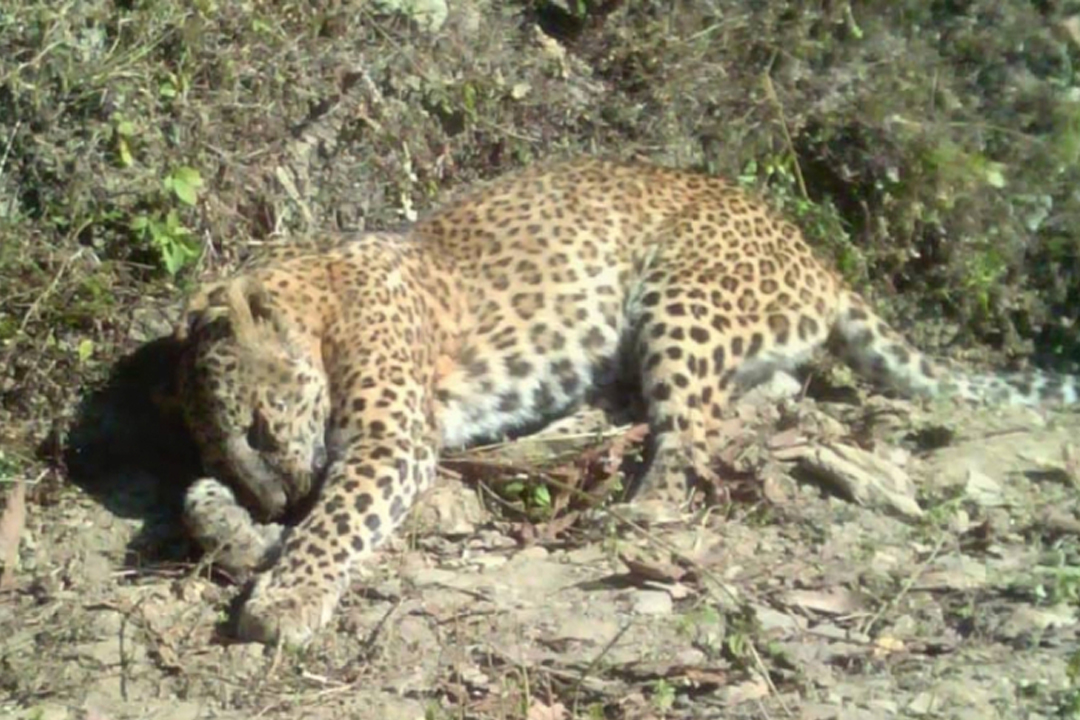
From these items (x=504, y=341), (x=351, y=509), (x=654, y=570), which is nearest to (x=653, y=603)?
(x=654, y=570)

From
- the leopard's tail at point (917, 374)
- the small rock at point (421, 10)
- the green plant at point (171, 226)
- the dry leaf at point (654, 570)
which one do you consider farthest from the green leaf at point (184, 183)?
the leopard's tail at point (917, 374)

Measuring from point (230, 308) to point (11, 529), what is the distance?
117cm

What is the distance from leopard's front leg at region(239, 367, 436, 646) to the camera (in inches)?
273

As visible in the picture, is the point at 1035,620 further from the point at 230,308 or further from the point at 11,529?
the point at 11,529

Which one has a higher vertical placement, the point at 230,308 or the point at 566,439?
the point at 230,308

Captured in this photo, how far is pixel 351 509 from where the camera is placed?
24.9 feet

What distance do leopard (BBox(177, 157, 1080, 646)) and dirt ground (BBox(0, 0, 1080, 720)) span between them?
219 mm

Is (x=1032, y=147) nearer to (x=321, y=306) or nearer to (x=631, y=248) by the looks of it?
(x=631, y=248)

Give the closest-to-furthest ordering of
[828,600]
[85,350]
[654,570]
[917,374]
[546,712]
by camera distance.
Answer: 1. [546,712]
2. [828,600]
3. [654,570]
4. [85,350]
5. [917,374]

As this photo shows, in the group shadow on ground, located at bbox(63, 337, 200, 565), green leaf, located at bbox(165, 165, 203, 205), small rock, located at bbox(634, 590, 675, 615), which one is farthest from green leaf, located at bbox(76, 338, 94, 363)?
small rock, located at bbox(634, 590, 675, 615)

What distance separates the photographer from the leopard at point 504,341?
308 inches

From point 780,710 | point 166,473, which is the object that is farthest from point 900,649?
point 166,473

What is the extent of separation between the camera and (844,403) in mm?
9070

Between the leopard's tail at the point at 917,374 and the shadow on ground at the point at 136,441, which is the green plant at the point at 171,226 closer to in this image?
the shadow on ground at the point at 136,441
